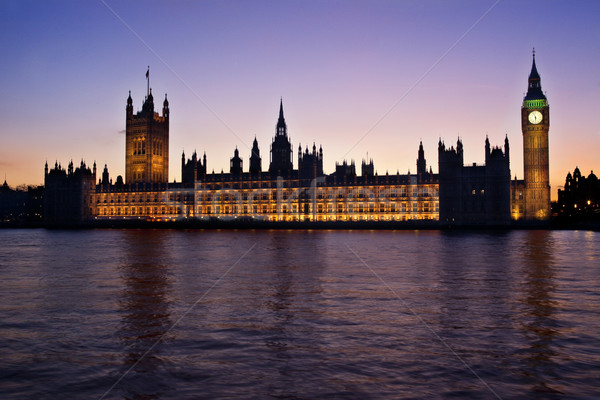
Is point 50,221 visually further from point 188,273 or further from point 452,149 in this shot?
point 188,273

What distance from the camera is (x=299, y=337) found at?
Result: 42.7 ft

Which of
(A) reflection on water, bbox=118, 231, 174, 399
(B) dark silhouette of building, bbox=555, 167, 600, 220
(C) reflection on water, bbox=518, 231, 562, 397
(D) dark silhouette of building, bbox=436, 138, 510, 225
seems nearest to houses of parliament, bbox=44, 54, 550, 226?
(D) dark silhouette of building, bbox=436, 138, 510, 225

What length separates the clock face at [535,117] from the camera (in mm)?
113262

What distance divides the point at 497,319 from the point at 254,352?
290 inches

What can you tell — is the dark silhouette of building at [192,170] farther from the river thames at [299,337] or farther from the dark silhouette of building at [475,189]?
the river thames at [299,337]

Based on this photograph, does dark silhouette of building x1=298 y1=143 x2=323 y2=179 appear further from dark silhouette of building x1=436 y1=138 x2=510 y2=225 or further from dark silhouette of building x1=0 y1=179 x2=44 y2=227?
dark silhouette of building x1=0 y1=179 x2=44 y2=227

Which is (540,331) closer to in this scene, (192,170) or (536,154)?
(536,154)

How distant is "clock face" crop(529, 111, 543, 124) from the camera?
113262 mm

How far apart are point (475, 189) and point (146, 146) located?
9261cm

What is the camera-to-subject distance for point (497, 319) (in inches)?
600

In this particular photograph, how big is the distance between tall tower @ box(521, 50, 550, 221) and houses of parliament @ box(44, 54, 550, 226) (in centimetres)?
20

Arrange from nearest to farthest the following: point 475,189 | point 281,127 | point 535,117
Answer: point 475,189
point 535,117
point 281,127

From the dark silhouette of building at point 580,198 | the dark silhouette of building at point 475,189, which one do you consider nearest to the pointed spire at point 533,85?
the dark silhouette of building at point 475,189

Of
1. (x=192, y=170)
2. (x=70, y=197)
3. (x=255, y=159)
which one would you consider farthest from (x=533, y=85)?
(x=70, y=197)
